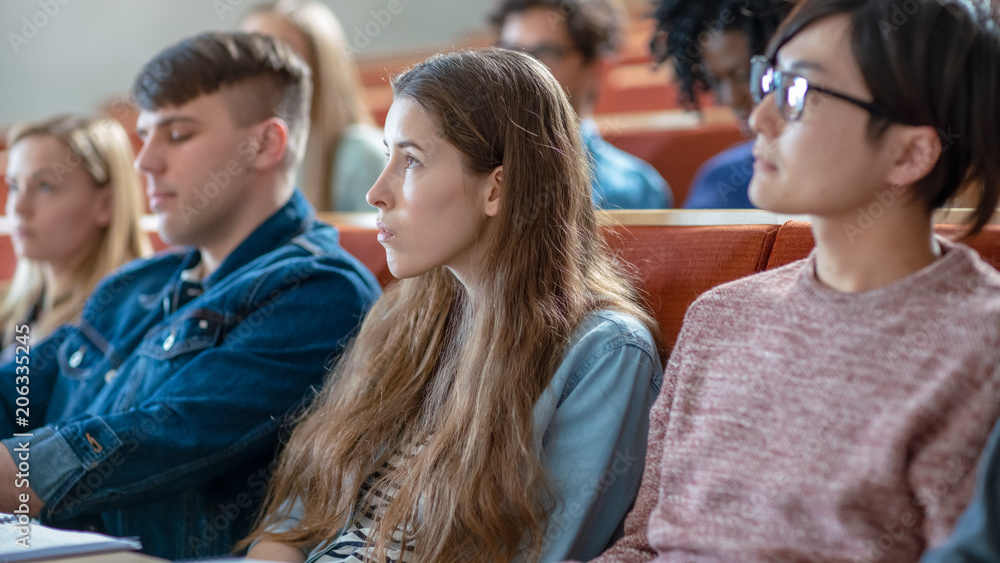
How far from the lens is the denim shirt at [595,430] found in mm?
938

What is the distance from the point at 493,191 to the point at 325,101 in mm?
1412

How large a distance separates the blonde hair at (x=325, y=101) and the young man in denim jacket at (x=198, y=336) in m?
0.70

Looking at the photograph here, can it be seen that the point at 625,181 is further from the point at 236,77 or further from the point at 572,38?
the point at 236,77

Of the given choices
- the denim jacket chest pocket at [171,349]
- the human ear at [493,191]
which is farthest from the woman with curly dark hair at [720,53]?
the denim jacket chest pocket at [171,349]

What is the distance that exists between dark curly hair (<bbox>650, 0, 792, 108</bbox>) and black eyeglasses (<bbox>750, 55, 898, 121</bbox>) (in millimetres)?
994

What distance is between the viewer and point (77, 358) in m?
1.64

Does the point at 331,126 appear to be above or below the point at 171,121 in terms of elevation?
below

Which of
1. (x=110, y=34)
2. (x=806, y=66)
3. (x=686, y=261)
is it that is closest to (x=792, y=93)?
(x=806, y=66)

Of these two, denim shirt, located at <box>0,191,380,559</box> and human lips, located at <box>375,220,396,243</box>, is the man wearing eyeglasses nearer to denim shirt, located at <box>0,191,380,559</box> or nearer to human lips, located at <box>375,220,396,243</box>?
denim shirt, located at <box>0,191,380,559</box>

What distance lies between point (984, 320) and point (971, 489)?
0.43 ft

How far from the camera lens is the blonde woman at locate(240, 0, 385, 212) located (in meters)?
2.27

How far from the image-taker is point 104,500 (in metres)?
1.18

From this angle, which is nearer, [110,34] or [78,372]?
[78,372]

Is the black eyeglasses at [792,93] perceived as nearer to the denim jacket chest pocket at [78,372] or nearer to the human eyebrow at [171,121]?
the human eyebrow at [171,121]
